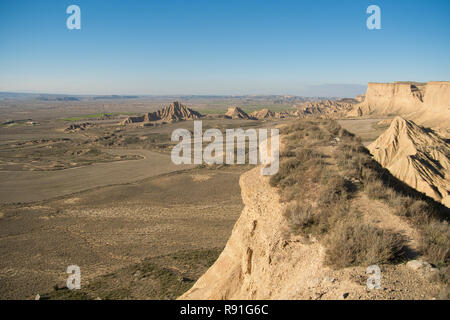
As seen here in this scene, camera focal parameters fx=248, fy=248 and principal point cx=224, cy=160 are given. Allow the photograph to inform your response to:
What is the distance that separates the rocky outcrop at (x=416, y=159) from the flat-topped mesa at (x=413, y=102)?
19.6 meters

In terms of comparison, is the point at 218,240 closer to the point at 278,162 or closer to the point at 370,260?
the point at 278,162

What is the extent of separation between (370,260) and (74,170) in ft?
149

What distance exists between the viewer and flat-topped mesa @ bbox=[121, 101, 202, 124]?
103 m

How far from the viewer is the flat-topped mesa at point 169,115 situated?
10256cm

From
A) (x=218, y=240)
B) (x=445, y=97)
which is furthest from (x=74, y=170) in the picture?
(x=445, y=97)

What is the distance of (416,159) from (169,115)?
331 feet

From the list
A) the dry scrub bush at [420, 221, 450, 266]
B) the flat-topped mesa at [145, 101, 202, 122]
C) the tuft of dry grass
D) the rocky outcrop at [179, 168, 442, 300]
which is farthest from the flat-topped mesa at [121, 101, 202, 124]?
the dry scrub bush at [420, 221, 450, 266]

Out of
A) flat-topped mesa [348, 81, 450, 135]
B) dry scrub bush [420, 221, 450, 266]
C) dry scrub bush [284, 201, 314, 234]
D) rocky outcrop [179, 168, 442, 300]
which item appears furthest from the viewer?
flat-topped mesa [348, 81, 450, 135]

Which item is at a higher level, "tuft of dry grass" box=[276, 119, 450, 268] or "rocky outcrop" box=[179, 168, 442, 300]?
"tuft of dry grass" box=[276, 119, 450, 268]

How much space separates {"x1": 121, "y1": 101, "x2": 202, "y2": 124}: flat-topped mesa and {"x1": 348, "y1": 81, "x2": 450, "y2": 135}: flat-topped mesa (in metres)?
67.9

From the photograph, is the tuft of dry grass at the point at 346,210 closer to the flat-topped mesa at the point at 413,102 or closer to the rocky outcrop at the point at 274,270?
Result: the rocky outcrop at the point at 274,270

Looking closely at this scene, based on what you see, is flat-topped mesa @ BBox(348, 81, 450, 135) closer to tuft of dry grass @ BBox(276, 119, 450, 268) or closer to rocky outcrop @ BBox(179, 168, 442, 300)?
tuft of dry grass @ BBox(276, 119, 450, 268)

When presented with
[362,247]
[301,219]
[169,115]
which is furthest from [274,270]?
[169,115]
